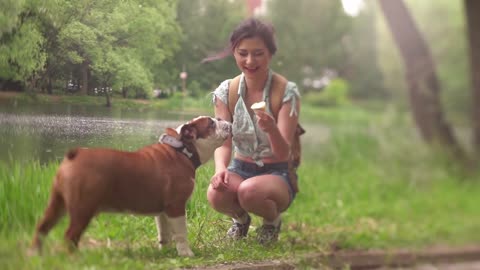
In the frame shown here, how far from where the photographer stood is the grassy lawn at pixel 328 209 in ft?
3.97

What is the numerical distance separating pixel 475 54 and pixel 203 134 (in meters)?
0.70

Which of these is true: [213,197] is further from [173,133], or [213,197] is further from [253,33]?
[253,33]

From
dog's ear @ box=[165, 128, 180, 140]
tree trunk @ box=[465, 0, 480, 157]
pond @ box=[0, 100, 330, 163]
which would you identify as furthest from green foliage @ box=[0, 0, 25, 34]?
tree trunk @ box=[465, 0, 480, 157]

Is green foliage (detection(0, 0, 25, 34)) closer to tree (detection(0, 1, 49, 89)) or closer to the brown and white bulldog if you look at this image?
tree (detection(0, 1, 49, 89))

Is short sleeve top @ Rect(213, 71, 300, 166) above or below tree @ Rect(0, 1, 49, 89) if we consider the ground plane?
below

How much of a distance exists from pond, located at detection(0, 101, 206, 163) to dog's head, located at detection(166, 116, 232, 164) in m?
0.07

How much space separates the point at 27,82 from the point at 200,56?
1.56ft

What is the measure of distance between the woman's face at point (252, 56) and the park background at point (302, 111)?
0.17ft

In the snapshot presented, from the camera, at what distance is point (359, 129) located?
1.69m

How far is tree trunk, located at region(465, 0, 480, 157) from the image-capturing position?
148 cm

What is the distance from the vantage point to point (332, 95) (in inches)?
70.1

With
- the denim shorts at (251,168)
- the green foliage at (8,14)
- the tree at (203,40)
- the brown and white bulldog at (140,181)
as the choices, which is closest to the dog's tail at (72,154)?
the brown and white bulldog at (140,181)

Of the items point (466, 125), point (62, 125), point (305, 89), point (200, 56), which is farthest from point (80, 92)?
point (466, 125)

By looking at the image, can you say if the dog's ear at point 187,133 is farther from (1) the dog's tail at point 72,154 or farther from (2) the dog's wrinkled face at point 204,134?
(1) the dog's tail at point 72,154
